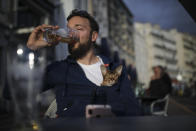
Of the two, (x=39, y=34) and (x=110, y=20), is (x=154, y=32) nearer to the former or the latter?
(x=110, y=20)

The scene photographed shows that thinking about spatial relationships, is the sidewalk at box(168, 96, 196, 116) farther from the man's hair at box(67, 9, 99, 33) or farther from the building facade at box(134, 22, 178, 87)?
the building facade at box(134, 22, 178, 87)

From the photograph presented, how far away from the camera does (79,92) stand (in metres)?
1.05

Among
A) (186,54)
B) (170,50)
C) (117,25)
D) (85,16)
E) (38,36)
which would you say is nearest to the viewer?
(38,36)

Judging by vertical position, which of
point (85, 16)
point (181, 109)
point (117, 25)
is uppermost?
point (117, 25)

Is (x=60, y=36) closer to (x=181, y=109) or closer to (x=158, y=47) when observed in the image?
(x=181, y=109)

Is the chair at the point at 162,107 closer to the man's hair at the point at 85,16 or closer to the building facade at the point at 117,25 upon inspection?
the man's hair at the point at 85,16

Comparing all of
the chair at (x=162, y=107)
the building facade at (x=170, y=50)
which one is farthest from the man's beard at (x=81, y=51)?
the building facade at (x=170, y=50)

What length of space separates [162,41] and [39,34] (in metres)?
48.9

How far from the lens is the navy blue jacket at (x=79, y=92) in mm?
1030

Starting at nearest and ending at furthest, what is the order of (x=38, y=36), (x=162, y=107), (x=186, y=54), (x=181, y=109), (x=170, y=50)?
(x=38, y=36) → (x=162, y=107) → (x=181, y=109) → (x=170, y=50) → (x=186, y=54)

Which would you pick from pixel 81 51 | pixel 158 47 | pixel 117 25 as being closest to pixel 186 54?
pixel 158 47

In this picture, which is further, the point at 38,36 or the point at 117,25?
the point at 117,25

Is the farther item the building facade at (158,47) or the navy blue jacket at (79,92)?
the building facade at (158,47)

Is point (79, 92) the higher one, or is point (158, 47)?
point (158, 47)
